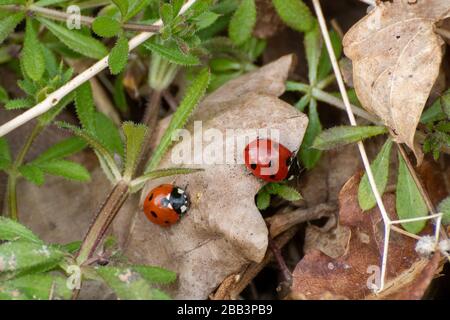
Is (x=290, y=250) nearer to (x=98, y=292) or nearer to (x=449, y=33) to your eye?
(x=98, y=292)

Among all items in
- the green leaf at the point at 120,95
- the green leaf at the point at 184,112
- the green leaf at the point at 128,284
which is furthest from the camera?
the green leaf at the point at 120,95

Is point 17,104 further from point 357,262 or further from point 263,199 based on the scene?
point 357,262

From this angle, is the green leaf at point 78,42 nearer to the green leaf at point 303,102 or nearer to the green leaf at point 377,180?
the green leaf at point 303,102

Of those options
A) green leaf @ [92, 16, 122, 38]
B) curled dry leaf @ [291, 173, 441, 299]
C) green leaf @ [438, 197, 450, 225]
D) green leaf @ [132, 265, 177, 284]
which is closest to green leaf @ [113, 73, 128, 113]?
green leaf @ [92, 16, 122, 38]

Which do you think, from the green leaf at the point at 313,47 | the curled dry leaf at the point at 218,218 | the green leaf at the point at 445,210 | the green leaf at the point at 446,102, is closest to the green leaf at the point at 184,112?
the curled dry leaf at the point at 218,218

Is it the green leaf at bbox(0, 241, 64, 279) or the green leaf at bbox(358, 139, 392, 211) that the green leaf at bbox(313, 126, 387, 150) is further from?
the green leaf at bbox(0, 241, 64, 279)
